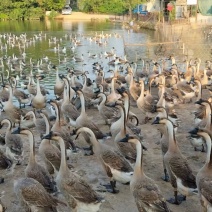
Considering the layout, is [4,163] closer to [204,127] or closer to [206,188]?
[206,188]

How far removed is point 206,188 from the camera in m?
7.11

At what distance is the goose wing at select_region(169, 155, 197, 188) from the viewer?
7.94m

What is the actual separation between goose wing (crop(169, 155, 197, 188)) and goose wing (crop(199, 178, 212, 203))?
670 millimetres

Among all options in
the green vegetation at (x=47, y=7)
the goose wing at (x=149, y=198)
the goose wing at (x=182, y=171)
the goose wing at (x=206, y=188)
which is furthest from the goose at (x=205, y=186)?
the green vegetation at (x=47, y=7)

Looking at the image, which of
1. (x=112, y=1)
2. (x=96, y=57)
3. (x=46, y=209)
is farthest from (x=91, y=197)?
(x=112, y=1)

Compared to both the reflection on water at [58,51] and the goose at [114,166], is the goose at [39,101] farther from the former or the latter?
the goose at [114,166]

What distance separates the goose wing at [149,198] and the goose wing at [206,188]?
2.60 feet

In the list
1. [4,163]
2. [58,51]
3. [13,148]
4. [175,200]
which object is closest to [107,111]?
[13,148]

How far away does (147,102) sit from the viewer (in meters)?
14.4

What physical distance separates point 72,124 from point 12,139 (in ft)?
10.1

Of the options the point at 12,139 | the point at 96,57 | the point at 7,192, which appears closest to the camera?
the point at 7,192

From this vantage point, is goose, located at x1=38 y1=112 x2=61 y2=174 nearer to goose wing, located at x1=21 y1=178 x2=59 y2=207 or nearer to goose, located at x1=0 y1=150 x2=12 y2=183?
goose, located at x1=0 y1=150 x2=12 y2=183

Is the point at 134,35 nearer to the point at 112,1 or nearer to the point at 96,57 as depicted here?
the point at 96,57

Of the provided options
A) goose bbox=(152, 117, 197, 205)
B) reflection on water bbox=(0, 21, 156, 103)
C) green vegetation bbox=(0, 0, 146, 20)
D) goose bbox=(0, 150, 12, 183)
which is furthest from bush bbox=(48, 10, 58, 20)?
goose bbox=(152, 117, 197, 205)
